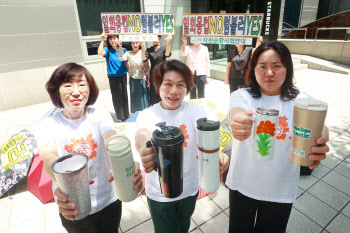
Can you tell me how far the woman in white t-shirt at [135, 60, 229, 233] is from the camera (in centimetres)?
151

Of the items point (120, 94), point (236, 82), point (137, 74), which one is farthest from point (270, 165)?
point (120, 94)

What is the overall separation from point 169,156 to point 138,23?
159 inches

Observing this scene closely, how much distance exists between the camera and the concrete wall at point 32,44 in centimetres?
593

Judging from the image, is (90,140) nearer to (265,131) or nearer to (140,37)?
(265,131)

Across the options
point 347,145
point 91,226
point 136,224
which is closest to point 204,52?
point 347,145

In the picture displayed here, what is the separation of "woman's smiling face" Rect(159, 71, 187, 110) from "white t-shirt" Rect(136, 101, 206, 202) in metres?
0.08

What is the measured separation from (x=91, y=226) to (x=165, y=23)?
4.00 m

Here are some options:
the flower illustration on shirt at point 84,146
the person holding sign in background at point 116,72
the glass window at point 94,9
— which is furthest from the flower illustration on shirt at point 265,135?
the glass window at point 94,9

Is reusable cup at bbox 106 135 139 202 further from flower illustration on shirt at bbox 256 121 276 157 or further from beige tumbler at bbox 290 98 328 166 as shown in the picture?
beige tumbler at bbox 290 98 328 166

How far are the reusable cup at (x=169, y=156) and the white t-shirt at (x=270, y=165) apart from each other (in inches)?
24.7

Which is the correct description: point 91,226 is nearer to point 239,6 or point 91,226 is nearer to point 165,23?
point 165,23

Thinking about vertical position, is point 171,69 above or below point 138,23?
below

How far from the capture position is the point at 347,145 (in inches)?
158

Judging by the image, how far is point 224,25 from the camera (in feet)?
11.5
